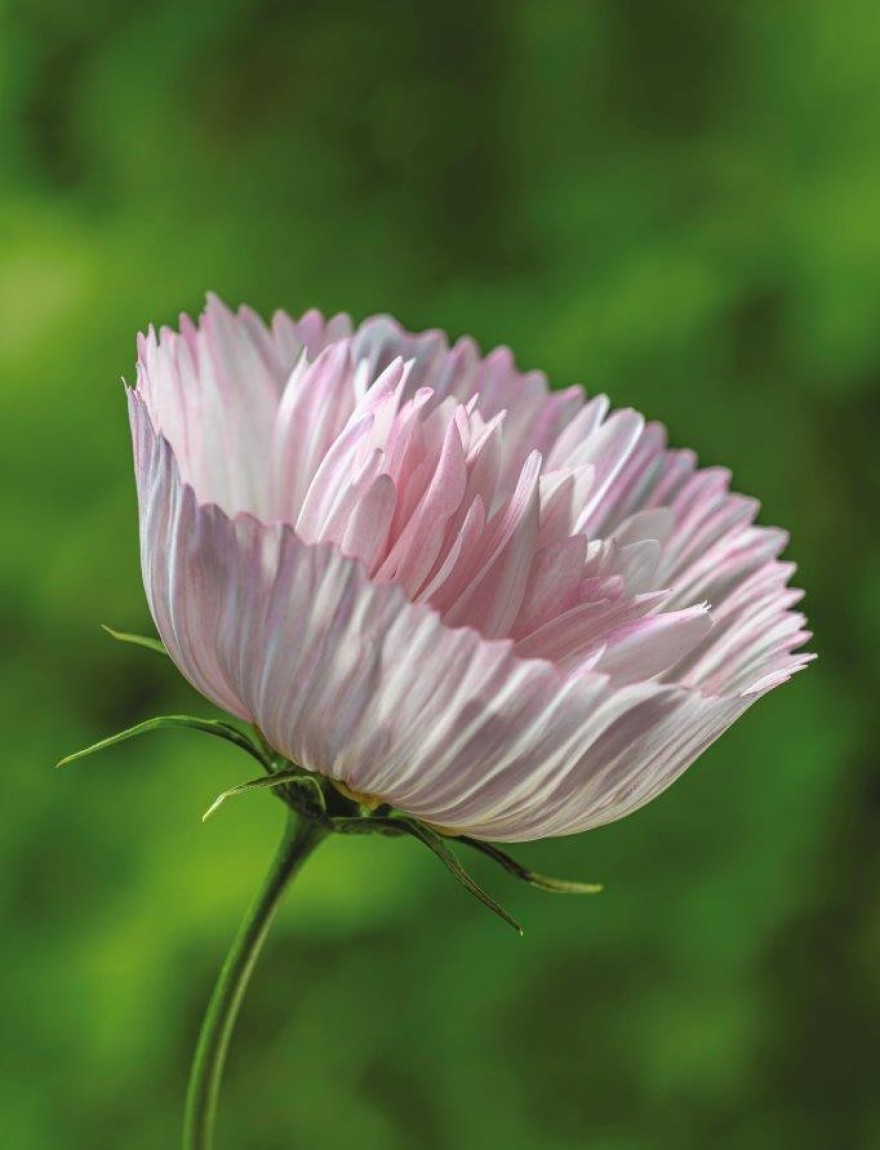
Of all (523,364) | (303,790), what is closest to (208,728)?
(303,790)

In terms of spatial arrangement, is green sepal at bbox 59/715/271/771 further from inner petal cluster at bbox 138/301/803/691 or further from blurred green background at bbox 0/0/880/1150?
blurred green background at bbox 0/0/880/1150

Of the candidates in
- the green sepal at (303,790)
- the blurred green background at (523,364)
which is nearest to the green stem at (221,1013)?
the green sepal at (303,790)

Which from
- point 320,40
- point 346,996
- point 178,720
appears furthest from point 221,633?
point 320,40

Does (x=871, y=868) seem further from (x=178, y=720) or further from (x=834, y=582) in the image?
(x=178, y=720)

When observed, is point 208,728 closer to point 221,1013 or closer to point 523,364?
point 221,1013

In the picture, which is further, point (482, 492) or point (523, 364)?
point (523, 364)

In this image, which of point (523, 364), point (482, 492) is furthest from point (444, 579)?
point (523, 364)
